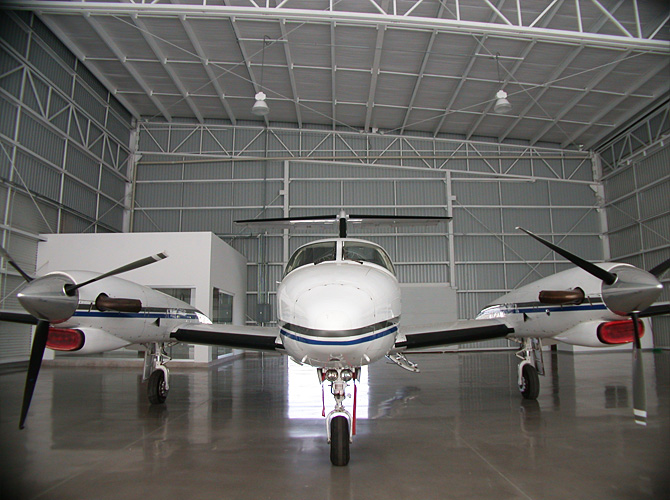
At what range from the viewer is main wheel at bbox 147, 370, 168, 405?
689 cm

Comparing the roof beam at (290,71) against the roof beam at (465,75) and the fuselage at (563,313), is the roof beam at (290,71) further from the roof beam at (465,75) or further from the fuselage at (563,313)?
the fuselage at (563,313)

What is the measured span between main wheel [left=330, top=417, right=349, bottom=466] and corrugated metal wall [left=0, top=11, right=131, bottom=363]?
12893mm

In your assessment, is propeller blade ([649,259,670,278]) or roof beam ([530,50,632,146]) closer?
propeller blade ([649,259,670,278])

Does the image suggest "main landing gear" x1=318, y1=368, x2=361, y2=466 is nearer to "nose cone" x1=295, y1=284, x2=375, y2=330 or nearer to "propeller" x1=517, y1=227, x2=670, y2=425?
"nose cone" x1=295, y1=284, x2=375, y2=330

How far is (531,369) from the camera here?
7.12 metres

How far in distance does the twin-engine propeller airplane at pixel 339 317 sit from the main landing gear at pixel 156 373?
0.02 metres

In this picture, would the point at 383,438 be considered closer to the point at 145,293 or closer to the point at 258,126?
the point at 145,293

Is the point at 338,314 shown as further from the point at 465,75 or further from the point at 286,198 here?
the point at 286,198

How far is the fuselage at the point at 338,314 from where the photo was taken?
3.58 m

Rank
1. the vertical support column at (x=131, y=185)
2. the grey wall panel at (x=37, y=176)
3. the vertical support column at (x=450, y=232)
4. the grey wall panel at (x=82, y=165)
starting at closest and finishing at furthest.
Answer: the grey wall panel at (x=37, y=176)
the grey wall panel at (x=82, y=165)
the vertical support column at (x=131, y=185)
the vertical support column at (x=450, y=232)

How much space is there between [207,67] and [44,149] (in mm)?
6631

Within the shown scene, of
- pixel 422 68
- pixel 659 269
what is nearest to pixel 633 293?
pixel 659 269

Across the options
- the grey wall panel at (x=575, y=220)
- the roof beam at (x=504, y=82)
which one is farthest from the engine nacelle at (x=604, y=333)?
the grey wall panel at (x=575, y=220)

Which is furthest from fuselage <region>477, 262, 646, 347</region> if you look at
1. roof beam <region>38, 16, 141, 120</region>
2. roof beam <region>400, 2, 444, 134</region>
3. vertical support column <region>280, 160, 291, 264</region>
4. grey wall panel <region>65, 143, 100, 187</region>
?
roof beam <region>38, 16, 141, 120</region>
